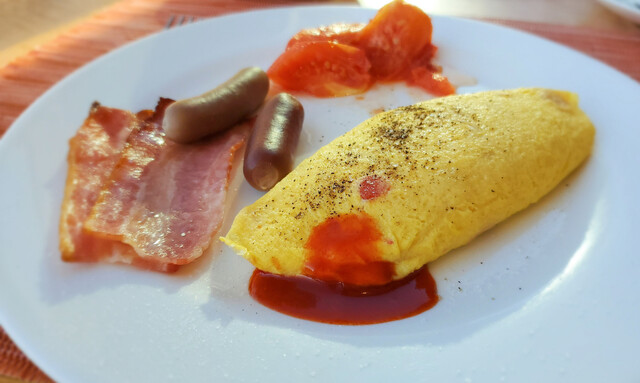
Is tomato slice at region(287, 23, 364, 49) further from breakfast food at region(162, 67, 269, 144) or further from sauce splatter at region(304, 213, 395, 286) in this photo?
sauce splatter at region(304, 213, 395, 286)

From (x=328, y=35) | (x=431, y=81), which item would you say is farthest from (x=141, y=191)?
(x=431, y=81)

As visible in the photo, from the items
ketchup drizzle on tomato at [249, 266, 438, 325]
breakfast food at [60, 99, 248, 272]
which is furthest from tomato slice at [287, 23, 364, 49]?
ketchup drizzle on tomato at [249, 266, 438, 325]

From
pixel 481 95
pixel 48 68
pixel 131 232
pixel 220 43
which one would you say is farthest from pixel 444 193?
pixel 48 68

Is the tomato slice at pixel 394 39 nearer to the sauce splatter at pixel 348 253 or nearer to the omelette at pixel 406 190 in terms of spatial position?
the omelette at pixel 406 190

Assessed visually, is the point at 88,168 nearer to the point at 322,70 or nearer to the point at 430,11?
the point at 322,70

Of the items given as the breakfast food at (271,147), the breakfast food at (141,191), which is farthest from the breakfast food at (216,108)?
the breakfast food at (271,147)

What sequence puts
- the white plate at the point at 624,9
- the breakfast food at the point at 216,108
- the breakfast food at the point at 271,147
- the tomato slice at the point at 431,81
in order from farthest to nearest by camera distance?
the white plate at the point at 624,9 < the tomato slice at the point at 431,81 < the breakfast food at the point at 216,108 < the breakfast food at the point at 271,147
